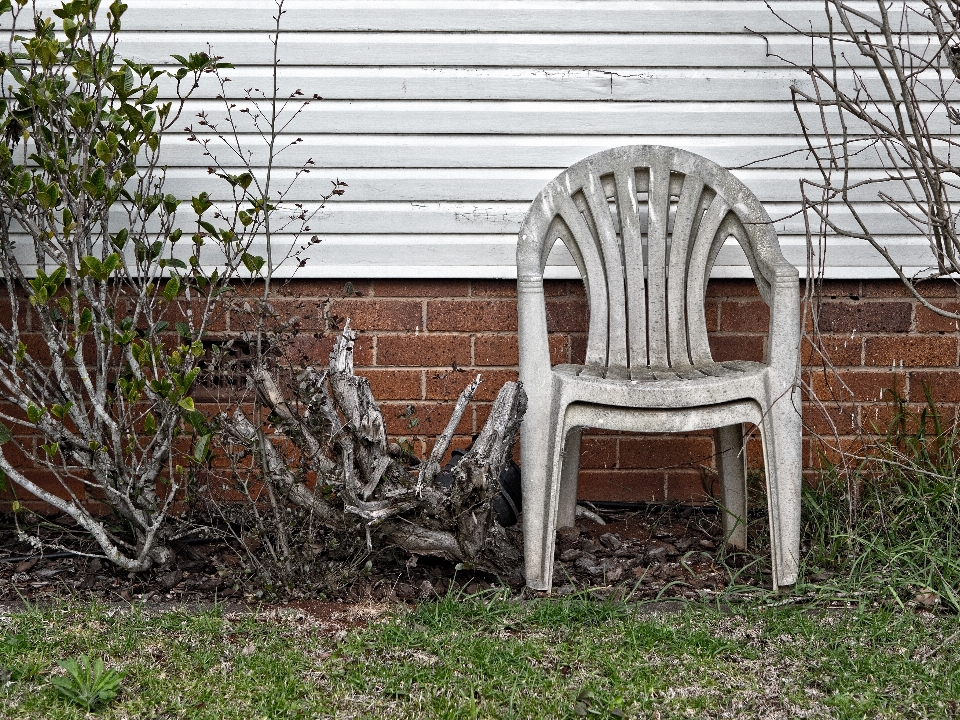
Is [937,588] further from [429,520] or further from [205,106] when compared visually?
[205,106]

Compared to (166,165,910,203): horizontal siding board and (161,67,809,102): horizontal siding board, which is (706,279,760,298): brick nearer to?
(166,165,910,203): horizontal siding board

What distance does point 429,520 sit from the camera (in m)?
2.60

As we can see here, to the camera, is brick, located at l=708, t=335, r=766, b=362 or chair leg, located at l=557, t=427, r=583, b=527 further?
brick, located at l=708, t=335, r=766, b=362

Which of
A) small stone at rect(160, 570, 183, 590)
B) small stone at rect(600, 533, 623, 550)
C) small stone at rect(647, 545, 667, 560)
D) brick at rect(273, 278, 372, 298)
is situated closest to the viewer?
small stone at rect(160, 570, 183, 590)

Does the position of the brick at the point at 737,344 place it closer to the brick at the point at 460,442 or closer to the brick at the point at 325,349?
the brick at the point at 460,442

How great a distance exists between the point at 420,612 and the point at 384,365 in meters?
1.12

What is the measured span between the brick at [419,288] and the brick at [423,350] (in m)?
0.15

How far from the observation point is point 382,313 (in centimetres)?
336

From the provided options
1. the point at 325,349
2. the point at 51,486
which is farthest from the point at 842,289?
the point at 51,486

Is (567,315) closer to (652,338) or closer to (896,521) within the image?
(652,338)

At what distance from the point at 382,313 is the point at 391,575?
3.34 feet

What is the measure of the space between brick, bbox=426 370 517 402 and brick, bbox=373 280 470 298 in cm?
30

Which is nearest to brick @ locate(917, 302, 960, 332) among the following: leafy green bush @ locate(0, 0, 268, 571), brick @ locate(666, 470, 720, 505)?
brick @ locate(666, 470, 720, 505)

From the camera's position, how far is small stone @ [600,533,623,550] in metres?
3.08
